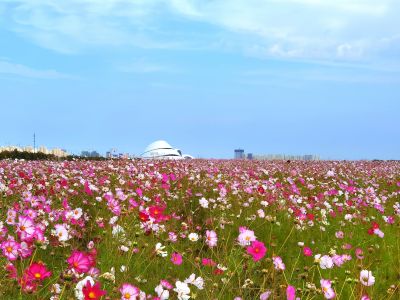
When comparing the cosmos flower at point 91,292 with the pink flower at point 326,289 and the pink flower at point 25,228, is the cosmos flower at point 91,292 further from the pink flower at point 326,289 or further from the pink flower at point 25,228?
the pink flower at point 326,289

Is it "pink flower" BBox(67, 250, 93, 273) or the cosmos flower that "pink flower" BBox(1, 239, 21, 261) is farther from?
the cosmos flower

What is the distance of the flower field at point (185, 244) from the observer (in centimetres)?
343

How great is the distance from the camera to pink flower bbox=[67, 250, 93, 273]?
2.90 meters

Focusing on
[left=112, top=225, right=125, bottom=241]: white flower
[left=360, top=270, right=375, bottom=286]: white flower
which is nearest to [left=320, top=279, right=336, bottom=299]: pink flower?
[left=360, top=270, right=375, bottom=286]: white flower

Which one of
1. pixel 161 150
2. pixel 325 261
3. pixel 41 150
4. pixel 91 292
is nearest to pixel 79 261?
pixel 91 292

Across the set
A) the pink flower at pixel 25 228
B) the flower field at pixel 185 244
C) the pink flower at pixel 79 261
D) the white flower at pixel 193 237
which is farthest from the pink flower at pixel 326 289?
the pink flower at pixel 25 228

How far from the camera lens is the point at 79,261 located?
2924mm

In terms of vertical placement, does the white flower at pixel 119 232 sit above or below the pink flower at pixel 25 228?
below

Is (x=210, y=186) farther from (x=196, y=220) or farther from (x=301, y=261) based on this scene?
(x=301, y=261)

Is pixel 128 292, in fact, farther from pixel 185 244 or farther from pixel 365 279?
pixel 185 244

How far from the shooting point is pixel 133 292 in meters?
2.87

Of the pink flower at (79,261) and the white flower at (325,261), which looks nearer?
the pink flower at (79,261)

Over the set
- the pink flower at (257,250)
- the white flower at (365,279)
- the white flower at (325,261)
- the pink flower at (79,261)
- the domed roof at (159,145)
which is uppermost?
the domed roof at (159,145)

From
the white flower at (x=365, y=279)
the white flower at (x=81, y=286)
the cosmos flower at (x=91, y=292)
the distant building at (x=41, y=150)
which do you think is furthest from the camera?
the distant building at (x=41, y=150)
